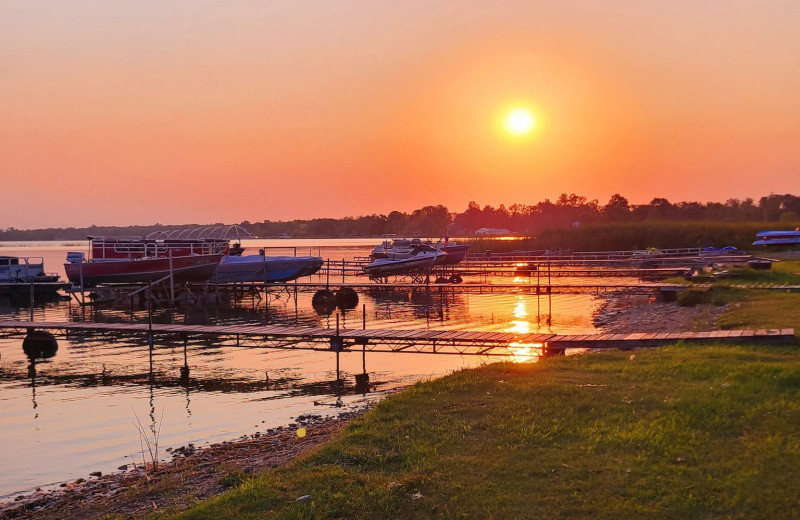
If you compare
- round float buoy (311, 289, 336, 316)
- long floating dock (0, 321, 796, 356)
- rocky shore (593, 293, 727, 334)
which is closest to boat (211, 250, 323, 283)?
round float buoy (311, 289, 336, 316)

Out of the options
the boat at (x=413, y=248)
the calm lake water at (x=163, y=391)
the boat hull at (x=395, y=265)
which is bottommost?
the calm lake water at (x=163, y=391)

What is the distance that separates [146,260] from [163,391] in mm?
29612

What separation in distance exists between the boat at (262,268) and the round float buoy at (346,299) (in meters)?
8.22

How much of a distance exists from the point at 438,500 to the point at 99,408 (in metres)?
13.3

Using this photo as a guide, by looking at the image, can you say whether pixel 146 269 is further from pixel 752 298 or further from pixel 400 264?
pixel 752 298

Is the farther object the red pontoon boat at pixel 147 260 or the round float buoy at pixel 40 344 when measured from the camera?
the red pontoon boat at pixel 147 260

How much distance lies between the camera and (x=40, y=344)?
27703 millimetres

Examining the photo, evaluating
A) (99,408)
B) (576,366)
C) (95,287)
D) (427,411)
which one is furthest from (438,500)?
(95,287)

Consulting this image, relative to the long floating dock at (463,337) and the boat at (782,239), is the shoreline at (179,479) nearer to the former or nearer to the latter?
the long floating dock at (463,337)

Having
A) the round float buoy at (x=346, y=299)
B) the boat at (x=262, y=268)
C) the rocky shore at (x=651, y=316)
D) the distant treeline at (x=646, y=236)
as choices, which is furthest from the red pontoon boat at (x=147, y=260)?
the distant treeline at (x=646, y=236)

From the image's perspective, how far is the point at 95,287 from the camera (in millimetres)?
49375

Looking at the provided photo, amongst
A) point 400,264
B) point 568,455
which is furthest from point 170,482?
point 400,264

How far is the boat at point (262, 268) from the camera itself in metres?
53.9

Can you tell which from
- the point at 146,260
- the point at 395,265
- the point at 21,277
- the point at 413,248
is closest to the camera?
the point at 146,260
